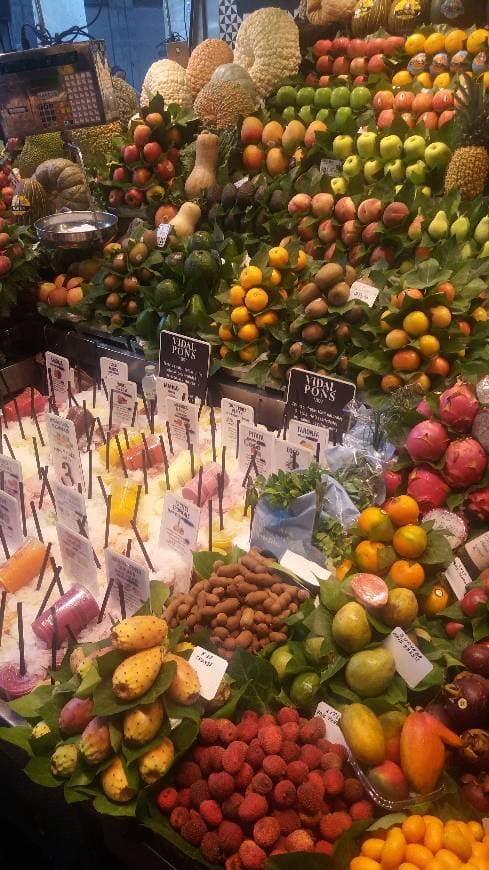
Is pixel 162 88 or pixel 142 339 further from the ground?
pixel 162 88

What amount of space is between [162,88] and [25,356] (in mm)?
2308

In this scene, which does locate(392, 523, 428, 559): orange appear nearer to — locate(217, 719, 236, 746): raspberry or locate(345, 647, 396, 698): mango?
locate(345, 647, 396, 698): mango

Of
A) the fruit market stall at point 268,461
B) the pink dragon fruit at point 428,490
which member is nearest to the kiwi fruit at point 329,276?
the fruit market stall at point 268,461

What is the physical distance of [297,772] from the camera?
1510mm

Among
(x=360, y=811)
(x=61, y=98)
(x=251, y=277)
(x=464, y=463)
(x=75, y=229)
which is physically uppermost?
(x=61, y=98)

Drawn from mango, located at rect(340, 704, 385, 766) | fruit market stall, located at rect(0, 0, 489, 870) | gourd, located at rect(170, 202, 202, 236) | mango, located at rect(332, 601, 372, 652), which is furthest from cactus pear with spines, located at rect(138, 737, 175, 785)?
gourd, located at rect(170, 202, 202, 236)

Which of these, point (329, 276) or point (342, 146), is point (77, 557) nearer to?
point (329, 276)

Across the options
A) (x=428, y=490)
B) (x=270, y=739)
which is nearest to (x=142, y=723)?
(x=270, y=739)

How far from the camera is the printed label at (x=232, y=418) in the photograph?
2.82m

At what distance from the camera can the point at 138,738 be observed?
158 centimetres

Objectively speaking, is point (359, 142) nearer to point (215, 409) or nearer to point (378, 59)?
point (378, 59)

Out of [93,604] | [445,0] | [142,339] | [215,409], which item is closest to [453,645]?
[93,604]

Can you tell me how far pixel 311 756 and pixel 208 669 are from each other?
0.36 meters

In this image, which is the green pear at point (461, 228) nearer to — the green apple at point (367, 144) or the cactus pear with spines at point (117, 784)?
the green apple at point (367, 144)
